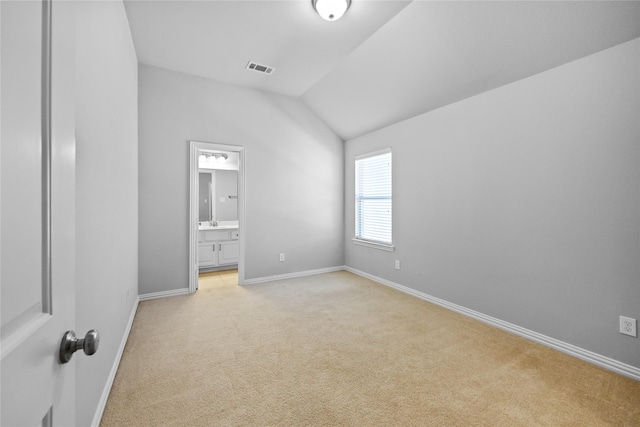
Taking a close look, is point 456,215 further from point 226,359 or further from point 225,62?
point 225,62

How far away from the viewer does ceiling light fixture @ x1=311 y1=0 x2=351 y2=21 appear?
2.41 m

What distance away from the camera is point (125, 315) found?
2545mm

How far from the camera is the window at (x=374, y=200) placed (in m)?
4.30

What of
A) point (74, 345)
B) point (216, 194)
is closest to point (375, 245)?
point (216, 194)

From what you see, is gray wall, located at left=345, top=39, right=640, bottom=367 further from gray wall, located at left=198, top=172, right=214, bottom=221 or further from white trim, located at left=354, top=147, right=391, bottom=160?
gray wall, located at left=198, top=172, right=214, bottom=221

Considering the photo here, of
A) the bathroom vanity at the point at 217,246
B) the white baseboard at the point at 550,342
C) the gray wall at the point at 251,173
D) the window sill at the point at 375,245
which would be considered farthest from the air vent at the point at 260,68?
the white baseboard at the point at 550,342

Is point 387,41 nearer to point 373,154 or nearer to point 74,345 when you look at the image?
point 373,154

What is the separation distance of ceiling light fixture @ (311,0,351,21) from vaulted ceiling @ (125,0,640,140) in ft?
0.34

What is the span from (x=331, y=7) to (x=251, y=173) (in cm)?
244

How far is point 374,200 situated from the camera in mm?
4562

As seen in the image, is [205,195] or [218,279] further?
[205,195]

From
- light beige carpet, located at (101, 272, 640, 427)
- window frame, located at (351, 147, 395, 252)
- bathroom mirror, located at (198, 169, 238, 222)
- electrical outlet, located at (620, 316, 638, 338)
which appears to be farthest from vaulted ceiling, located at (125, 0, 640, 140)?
light beige carpet, located at (101, 272, 640, 427)

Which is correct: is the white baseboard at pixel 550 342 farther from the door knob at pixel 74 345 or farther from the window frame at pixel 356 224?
the door knob at pixel 74 345

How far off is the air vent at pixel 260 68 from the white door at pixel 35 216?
3.27 m
